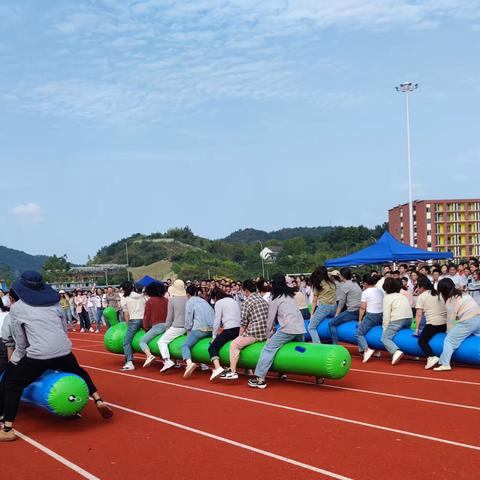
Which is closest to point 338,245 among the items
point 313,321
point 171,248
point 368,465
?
point 171,248

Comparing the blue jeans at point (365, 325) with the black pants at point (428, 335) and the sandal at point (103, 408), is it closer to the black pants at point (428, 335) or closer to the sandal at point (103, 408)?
the black pants at point (428, 335)

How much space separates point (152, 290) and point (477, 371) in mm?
5920

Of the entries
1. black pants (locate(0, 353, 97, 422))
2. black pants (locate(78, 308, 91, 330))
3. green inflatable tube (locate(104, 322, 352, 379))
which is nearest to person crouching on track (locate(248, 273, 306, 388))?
green inflatable tube (locate(104, 322, 352, 379))

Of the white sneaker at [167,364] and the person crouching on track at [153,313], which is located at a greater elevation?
the person crouching on track at [153,313]

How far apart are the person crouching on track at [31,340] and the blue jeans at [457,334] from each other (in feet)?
20.9

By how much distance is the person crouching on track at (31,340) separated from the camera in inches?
274

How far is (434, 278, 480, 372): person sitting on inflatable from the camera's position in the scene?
10.5 meters

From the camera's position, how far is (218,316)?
34.9ft

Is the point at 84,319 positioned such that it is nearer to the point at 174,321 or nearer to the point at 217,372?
the point at 174,321

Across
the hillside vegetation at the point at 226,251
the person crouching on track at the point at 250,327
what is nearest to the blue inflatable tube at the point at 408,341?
the person crouching on track at the point at 250,327

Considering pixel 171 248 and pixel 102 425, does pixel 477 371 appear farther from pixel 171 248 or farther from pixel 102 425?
pixel 171 248

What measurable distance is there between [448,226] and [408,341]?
88453mm

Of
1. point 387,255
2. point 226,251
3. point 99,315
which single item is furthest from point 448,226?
point 387,255

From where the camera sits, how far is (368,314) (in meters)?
12.1
